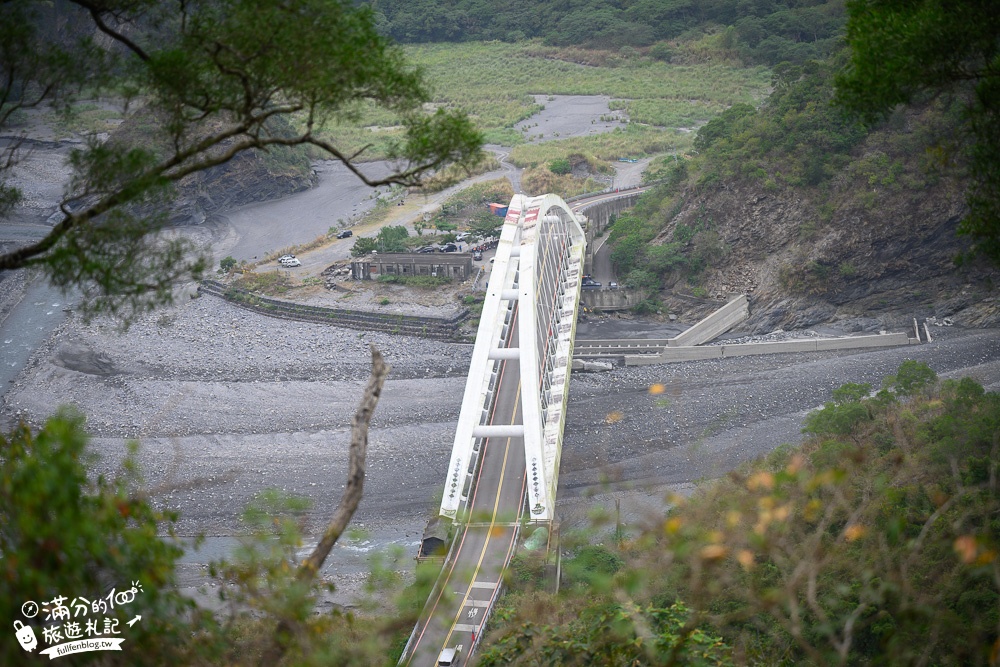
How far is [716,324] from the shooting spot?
40969mm

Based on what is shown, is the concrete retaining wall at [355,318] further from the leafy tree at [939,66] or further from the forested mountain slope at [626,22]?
the forested mountain slope at [626,22]

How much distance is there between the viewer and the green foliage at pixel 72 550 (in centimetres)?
545

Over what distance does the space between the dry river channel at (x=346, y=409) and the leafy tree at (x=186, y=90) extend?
15.5 meters

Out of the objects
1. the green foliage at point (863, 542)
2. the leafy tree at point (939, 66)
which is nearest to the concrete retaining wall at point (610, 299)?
the green foliage at point (863, 542)

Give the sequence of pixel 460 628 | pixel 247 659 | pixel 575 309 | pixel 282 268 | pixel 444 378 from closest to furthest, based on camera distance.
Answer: pixel 247 659
pixel 460 628
pixel 575 309
pixel 444 378
pixel 282 268

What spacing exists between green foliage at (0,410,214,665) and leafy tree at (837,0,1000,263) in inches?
365

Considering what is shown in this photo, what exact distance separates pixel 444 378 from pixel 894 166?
22.5 m

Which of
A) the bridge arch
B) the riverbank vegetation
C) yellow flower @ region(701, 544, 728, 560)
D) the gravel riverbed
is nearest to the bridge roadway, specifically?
the bridge arch

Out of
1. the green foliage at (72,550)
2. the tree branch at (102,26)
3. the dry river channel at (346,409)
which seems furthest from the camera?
the dry river channel at (346,409)

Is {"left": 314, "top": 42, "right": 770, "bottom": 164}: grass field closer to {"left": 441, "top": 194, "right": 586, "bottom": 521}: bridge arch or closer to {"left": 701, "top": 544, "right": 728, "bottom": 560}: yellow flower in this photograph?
{"left": 441, "top": 194, "right": 586, "bottom": 521}: bridge arch

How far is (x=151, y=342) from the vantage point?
4038 cm

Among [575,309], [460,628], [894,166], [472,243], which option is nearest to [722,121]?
[894,166]

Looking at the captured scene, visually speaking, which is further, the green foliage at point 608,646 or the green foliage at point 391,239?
the green foliage at point 391,239

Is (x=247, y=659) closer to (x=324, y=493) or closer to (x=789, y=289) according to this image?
(x=324, y=493)
